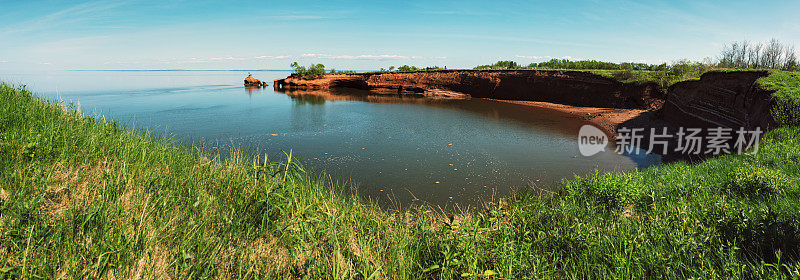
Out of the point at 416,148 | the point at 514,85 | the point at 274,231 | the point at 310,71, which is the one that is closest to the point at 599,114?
the point at 514,85

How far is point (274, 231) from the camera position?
11.8 ft

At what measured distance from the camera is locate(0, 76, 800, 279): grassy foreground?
102 inches

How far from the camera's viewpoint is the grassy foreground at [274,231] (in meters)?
2.60

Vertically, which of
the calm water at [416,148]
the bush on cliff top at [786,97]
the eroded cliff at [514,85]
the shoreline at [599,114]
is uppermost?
the eroded cliff at [514,85]

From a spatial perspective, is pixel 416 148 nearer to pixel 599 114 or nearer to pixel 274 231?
pixel 274 231

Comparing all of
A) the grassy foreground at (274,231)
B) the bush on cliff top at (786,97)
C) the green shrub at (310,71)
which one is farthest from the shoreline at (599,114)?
the green shrub at (310,71)

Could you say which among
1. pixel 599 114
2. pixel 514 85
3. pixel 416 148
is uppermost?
pixel 514 85

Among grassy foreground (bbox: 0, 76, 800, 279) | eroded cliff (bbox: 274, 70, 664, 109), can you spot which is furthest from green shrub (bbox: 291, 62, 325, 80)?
grassy foreground (bbox: 0, 76, 800, 279)

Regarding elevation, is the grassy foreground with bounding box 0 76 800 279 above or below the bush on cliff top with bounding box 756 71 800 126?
below

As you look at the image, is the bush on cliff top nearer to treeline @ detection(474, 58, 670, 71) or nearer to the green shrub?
treeline @ detection(474, 58, 670, 71)

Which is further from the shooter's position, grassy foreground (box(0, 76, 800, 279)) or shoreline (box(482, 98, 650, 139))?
shoreline (box(482, 98, 650, 139))

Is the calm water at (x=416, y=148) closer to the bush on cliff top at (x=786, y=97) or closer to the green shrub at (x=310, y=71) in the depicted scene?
the bush on cliff top at (x=786, y=97)

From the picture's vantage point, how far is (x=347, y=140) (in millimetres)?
14625

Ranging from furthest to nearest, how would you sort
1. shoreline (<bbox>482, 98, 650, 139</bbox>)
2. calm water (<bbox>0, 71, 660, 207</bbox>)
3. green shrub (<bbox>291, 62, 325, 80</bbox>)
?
green shrub (<bbox>291, 62, 325, 80</bbox>), shoreline (<bbox>482, 98, 650, 139</bbox>), calm water (<bbox>0, 71, 660, 207</bbox>)
